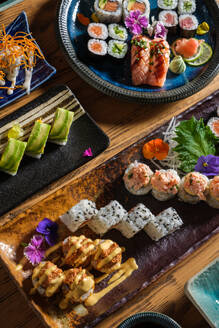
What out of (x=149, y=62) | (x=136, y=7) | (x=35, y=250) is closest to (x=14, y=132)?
(x=35, y=250)

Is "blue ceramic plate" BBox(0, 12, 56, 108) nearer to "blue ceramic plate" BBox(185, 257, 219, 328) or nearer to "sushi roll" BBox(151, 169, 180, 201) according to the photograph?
"sushi roll" BBox(151, 169, 180, 201)

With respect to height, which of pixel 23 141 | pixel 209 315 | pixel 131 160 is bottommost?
pixel 209 315

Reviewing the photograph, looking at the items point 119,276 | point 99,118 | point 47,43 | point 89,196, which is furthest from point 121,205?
point 47,43

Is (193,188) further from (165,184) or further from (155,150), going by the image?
(155,150)

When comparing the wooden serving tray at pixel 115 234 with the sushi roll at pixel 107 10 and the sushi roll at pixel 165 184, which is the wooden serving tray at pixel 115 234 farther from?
the sushi roll at pixel 107 10

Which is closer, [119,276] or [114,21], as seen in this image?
[119,276]

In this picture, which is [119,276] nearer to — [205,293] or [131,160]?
[205,293]

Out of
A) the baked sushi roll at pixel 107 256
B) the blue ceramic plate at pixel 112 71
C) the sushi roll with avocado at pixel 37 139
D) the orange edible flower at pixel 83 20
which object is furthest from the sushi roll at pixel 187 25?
the baked sushi roll at pixel 107 256
